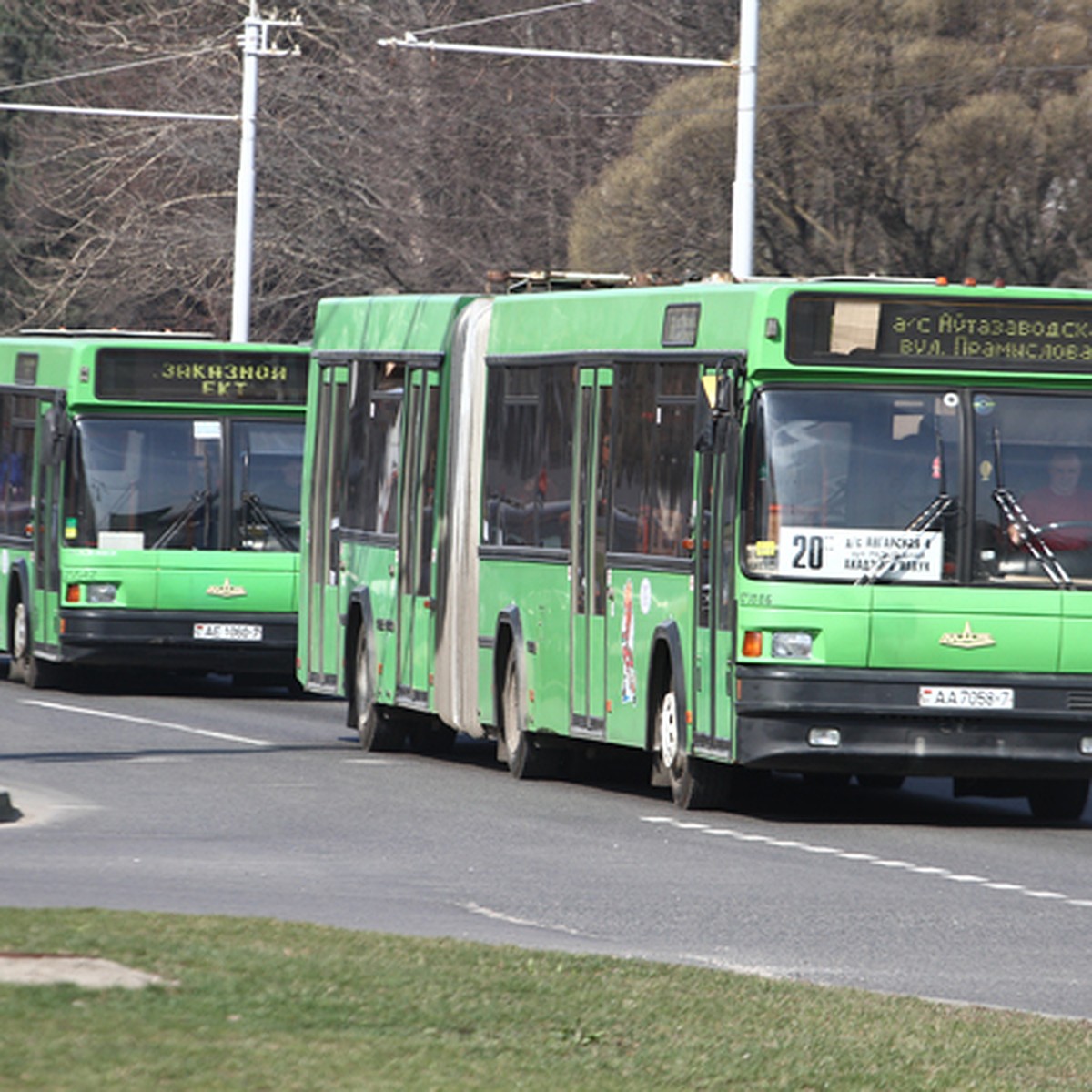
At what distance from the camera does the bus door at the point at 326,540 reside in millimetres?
Answer: 21812

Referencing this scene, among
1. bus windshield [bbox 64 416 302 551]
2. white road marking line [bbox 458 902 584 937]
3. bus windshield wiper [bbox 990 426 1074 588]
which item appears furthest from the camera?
bus windshield [bbox 64 416 302 551]

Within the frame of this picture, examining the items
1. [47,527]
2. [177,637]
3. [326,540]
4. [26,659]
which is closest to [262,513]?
[177,637]

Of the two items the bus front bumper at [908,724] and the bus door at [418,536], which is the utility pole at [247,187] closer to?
the bus door at [418,536]

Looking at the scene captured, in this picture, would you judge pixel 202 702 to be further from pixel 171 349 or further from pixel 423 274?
pixel 423 274

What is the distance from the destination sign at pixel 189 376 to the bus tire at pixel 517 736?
788 centimetres

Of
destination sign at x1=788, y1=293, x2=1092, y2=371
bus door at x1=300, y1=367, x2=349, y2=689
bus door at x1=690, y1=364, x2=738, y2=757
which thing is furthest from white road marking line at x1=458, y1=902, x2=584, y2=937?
bus door at x1=300, y1=367, x2=349, y2=689

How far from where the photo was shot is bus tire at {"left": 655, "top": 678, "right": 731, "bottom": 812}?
53.4ft

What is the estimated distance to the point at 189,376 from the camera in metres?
26.0

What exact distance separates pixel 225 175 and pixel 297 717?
89.3 feet

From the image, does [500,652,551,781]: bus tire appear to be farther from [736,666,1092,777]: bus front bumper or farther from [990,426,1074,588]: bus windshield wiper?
[990,426,1074,588]: bus windshield wiper

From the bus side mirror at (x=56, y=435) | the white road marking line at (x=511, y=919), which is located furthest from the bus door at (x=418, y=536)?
the white road marking line at (x=511, y=919)

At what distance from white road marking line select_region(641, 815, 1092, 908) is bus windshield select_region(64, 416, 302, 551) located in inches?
407

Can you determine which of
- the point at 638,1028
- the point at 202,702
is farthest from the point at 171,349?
the point at 638,1028

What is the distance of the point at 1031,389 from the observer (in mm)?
15680
